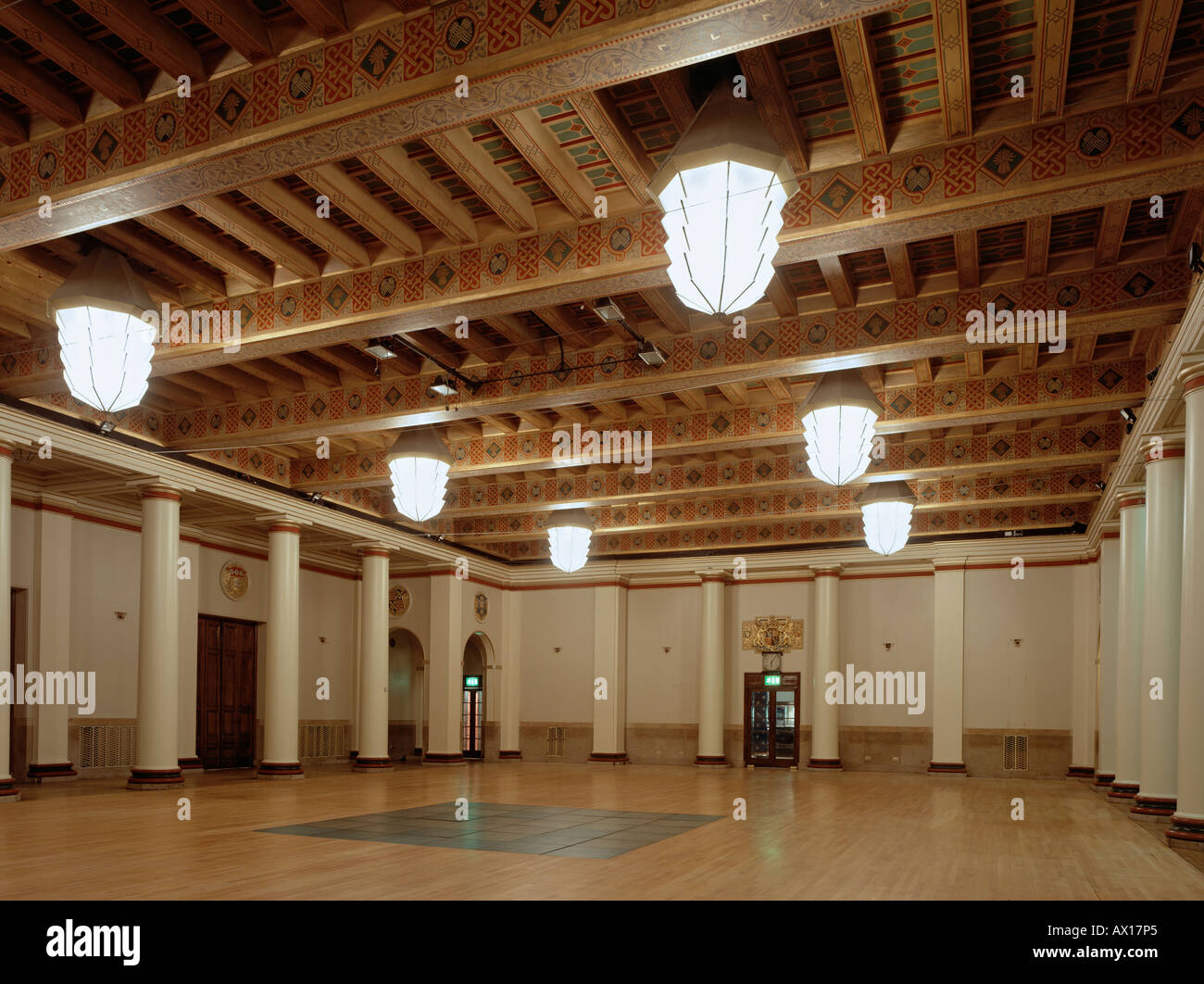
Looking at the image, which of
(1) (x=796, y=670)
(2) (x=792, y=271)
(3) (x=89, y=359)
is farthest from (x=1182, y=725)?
(1) (x=796, y=670)

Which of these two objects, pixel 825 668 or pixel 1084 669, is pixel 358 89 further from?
pixel 1084 669

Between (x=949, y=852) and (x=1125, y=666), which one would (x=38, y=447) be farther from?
(x=1125, y=666)

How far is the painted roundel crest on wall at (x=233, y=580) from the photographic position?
20578 millimetres

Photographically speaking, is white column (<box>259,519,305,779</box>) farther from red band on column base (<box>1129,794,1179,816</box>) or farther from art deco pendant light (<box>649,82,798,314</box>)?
art deco pendant light (<box>649,82,798,314</box>)

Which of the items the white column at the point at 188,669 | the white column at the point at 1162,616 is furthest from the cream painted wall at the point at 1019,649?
the white column at the point at 188,669

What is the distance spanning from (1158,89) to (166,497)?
1363 cm

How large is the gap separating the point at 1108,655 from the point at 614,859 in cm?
1253

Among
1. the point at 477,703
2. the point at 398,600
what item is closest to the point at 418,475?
the point at 398,600

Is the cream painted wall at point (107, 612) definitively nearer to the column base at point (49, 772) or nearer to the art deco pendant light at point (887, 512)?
the column base at point (49, 772)

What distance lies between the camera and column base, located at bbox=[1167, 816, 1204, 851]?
32.0ft

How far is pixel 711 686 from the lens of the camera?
2412 centimetres

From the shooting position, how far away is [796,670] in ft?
79.7

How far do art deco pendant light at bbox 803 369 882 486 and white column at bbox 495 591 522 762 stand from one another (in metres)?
17.0

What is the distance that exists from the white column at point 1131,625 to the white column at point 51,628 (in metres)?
16.0
